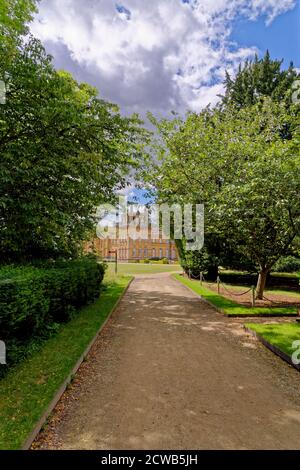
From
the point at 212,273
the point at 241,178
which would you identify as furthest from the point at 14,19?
the point at 212,273

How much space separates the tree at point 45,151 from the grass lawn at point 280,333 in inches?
253

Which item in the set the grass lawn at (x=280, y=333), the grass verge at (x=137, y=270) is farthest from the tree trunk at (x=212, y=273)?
the grass lawn at (x=280, y=333)

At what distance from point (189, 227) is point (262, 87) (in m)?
16.2

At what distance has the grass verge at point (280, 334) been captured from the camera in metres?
6.50

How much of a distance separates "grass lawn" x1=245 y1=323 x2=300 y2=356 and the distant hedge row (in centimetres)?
583

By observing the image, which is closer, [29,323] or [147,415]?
[147,415]

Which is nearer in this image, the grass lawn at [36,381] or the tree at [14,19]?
the grass lawn at [36,381]

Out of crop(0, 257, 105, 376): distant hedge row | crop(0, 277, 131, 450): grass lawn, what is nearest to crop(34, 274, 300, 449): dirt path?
crop(0, 277, 131, 450): grass lawn

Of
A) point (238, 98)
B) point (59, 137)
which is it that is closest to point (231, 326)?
point (59, 137)

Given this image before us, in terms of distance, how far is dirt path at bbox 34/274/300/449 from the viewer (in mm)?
3295

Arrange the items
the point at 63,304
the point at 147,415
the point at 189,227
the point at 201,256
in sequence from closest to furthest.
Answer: the point at 147,415, the point at 63,304, the point at 189,227, the point at 201,256

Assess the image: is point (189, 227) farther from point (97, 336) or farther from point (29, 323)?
point (29, 323)

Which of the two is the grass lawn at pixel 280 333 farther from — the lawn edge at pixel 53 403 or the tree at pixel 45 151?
the tree at pixel 45 151

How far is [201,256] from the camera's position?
2252 cm
